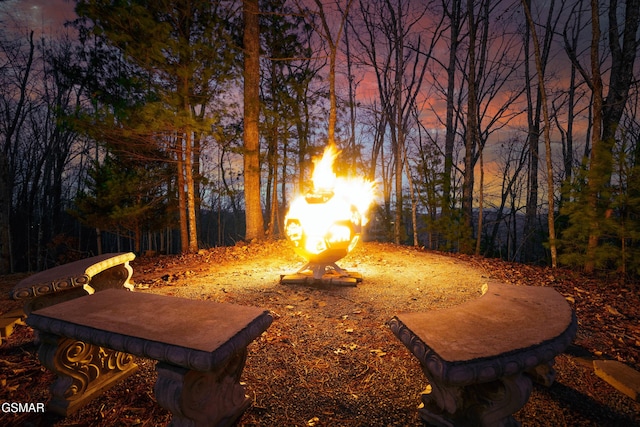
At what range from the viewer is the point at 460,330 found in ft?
6.72

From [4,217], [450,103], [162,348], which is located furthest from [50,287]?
[450,103]

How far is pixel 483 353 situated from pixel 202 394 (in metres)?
1.84

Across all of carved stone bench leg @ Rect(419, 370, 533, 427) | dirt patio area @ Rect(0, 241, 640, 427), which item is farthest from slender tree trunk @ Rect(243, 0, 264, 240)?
carved stone bench leg @ Rect(419, 370, 533, 427)

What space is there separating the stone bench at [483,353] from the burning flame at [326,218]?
319 cm

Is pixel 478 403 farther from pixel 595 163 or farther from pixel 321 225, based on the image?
pixel 595 163

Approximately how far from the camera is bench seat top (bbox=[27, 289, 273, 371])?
1.79 m

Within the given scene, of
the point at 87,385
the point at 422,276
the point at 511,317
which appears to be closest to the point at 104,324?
the point at 87,385

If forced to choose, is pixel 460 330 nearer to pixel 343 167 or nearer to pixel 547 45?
pixel 343 167

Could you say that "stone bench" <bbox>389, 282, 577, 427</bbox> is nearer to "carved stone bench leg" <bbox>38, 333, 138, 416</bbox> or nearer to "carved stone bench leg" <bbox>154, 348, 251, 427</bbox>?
"carved stone bench leg" <bbox>154, 348, 251, 427</bbox>

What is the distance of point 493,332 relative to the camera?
202 cm

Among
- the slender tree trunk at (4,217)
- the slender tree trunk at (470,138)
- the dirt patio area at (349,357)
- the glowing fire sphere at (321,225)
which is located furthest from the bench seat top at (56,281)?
the slender tree trunk at (4,217)

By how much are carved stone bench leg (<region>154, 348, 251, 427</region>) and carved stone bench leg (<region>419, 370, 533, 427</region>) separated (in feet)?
4.64

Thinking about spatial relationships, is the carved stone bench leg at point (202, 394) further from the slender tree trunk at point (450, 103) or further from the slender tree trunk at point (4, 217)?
the slender tree trunk at point (4, 217)

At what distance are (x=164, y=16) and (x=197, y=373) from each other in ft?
39.0
